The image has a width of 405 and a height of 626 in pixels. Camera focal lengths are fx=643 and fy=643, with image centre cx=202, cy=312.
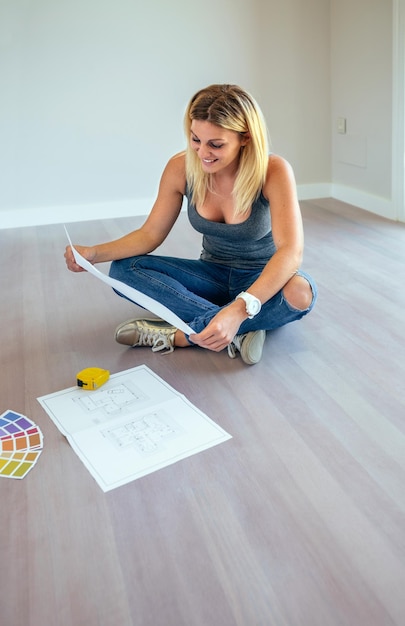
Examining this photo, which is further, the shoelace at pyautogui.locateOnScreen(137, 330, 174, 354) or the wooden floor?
the shoelace at pyautogui.locateOnScreen(137, 330, 174, 354)

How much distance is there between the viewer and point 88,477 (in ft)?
4.61

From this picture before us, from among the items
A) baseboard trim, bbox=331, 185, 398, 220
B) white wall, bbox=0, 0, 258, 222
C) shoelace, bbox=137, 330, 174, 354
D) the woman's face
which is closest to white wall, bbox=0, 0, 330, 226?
white wall, bbox=0, 0, 258, 222

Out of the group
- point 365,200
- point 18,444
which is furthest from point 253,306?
point 365,200

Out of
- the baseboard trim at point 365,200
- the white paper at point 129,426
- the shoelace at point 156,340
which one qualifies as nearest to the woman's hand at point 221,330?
the white paper at point 129,426

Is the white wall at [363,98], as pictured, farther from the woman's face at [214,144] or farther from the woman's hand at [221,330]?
the woman's hand at [221,330]

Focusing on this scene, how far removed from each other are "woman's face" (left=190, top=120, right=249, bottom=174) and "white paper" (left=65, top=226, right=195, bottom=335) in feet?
1.32

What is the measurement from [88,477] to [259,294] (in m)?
0.65

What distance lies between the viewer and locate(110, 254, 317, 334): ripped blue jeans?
6.25ft

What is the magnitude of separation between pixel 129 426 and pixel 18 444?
0.27 metres

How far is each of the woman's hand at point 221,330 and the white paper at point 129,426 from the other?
194mm

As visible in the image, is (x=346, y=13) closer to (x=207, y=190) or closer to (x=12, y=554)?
(x=207, y=190)

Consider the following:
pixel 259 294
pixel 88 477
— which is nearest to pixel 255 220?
pixel 259 294

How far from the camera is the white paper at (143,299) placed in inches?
63.2

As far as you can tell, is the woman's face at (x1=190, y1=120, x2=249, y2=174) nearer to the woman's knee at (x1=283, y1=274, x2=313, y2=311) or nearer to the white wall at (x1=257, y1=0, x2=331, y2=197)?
the woman's knee at (x1=283, y1=274, x2=313, y2=311)
